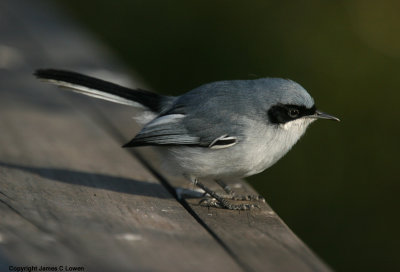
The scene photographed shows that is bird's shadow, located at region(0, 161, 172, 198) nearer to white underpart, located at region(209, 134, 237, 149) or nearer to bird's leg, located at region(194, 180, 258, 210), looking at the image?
bird's leg, located at region(194, 180, 258, 210)

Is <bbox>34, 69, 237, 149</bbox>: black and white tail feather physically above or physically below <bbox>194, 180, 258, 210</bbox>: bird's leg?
above

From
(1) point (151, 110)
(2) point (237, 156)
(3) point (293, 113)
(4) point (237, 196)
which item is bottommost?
(4) point (237, 196)

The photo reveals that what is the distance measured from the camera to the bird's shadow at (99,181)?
285cm

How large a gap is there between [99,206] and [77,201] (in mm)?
106

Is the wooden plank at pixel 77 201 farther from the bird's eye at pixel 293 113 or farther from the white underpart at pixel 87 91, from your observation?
the bird's eye at pixel 293 113

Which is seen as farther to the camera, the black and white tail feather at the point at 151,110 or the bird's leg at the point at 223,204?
the black and white tail feather at the point at 151,110

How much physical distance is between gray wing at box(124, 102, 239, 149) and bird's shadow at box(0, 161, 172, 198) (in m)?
0.34

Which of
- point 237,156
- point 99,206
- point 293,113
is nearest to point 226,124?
point 237,156

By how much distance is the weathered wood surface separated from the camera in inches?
78.0

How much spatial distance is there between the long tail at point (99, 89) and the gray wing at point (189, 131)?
0.19 meters

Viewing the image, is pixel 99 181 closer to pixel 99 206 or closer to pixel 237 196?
pixel 99 206

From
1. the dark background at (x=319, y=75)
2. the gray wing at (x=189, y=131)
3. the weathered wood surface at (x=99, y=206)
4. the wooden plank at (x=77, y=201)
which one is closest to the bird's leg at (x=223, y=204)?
the weathered wood surface at (x=99, y=206)

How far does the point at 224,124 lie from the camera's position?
11.2 feet

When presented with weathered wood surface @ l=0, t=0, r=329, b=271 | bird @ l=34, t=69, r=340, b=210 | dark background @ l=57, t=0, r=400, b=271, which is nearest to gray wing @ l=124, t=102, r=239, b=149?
bird @ l=34, t=69, r=340, b=210
